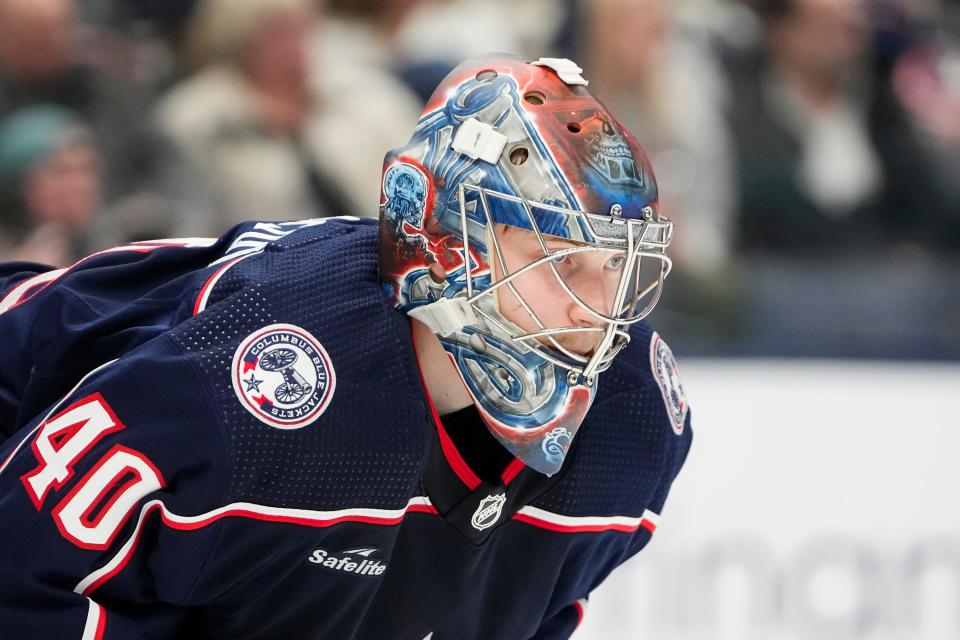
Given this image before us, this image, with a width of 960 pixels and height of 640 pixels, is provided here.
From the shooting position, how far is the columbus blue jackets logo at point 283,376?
5.51 ft

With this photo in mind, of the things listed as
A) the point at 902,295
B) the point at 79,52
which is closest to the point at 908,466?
the point at 902,295

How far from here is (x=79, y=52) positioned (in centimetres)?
373

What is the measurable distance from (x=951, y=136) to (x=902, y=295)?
0.67m

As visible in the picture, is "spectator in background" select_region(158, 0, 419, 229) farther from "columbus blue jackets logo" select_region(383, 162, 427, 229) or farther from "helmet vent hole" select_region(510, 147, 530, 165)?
"helmet vent hole" select_region(510, 147, 530, 165)

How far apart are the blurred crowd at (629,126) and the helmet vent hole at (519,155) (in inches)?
83.7

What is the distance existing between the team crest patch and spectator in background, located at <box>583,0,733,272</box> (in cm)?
199

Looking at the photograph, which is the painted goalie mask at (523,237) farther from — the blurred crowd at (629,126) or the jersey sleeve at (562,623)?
the blurred crowd at (629,126)

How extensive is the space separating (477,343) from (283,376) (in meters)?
0.27

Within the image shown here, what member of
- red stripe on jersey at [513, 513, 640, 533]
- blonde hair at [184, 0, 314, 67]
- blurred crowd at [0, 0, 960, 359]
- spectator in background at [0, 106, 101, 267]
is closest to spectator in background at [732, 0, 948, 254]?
blurred crowd at [0, 0, 960, 359]

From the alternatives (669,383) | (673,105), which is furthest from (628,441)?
(673,105)

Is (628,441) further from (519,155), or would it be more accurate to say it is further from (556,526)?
(519,155)

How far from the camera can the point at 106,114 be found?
373 cm

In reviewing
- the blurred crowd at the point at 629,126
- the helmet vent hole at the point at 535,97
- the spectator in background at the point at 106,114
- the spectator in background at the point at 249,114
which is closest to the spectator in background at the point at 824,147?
the blurred crowd at the point at 629,126

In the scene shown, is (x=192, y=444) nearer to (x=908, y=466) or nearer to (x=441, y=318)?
(x=441, y=318)
